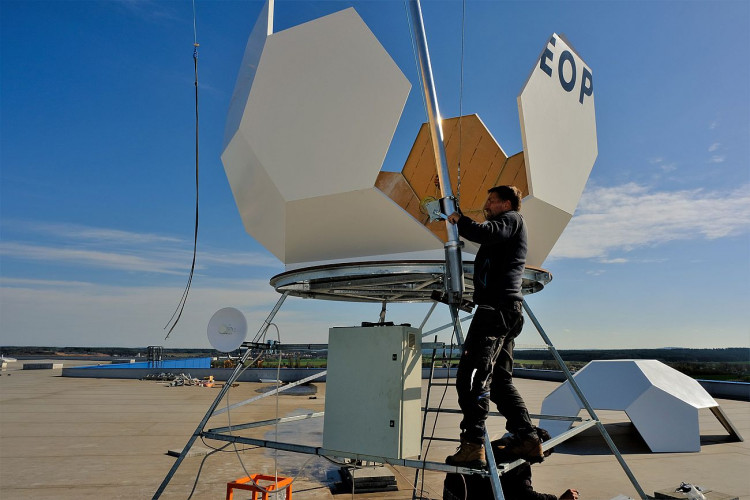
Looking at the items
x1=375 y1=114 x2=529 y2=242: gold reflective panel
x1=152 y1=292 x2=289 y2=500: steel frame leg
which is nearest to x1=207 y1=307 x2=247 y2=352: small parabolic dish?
x1=152 y1=292 x2=289 y2=500: steel frame leg

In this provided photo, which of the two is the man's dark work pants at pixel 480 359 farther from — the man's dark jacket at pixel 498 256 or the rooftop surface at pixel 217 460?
the rooftop surface at pixel 217 460

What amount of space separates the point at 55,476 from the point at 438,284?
18.4 feet

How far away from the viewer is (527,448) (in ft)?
12.6

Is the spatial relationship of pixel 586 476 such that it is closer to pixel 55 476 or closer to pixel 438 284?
pixel 438 284

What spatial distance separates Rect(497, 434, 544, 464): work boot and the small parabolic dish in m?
3.00

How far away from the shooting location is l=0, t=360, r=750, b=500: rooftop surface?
19.9ft

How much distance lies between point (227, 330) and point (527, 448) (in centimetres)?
330

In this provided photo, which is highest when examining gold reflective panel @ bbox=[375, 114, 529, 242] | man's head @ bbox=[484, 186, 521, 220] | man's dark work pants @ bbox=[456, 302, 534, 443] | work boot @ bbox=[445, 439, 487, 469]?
gold reflective panel @ bbox=[375, 114, 529, 242]

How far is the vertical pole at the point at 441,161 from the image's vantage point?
4.04 meters

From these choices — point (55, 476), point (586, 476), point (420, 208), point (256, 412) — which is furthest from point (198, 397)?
point (420, 208)

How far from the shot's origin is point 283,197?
4.85m

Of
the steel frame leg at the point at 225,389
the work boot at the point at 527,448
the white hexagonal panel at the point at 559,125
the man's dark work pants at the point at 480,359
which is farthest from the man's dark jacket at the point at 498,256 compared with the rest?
the steel frame leg at the point at 225,389

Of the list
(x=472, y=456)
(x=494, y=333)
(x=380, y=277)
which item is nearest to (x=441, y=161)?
(x=380, y=277)

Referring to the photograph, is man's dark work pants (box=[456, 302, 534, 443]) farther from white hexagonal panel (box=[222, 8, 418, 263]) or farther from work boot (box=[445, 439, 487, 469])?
white hexagonal panel (box=[222, 8, 418, 263])
